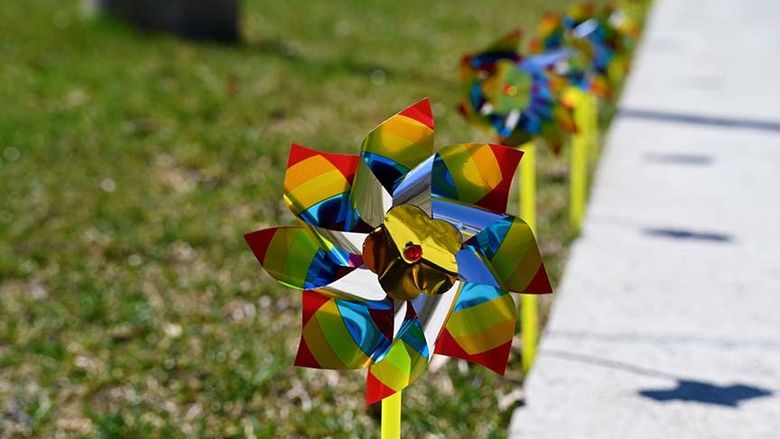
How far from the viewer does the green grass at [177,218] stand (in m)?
3.06

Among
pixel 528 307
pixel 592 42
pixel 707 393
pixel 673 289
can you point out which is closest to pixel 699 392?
pixel 707 393

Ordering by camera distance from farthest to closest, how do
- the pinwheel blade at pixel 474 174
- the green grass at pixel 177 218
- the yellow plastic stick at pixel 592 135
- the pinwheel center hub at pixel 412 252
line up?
the yellow plastic stick at pixel 592 135, the green grass at pixel 177 218, the pinwheel blade at pixel 474 174, the pinwheel center hub at pixel 412 252

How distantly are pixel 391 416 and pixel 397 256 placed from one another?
0.33m

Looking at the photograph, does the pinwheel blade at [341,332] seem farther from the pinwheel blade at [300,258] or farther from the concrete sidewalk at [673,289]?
the concrete sidewalk at [673,289]

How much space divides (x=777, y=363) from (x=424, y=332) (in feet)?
5.12

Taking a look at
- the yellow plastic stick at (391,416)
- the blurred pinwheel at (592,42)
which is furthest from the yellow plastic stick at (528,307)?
the yellow plastic stick at (391,416)

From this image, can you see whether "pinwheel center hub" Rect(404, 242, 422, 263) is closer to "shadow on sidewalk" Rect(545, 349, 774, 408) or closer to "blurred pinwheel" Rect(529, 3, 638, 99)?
"shadow on sidewalk" Rect(545, 349, 774, 408)

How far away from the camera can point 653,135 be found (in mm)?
6012

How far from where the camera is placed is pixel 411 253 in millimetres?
1933

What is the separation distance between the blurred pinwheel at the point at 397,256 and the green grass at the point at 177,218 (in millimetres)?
902

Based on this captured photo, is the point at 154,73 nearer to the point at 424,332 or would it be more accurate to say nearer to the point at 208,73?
the point at 208,73

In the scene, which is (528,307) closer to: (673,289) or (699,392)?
(699,392)

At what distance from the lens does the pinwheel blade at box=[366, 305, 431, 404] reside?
6.44ft

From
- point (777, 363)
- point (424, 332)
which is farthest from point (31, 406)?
point (777, 363)
